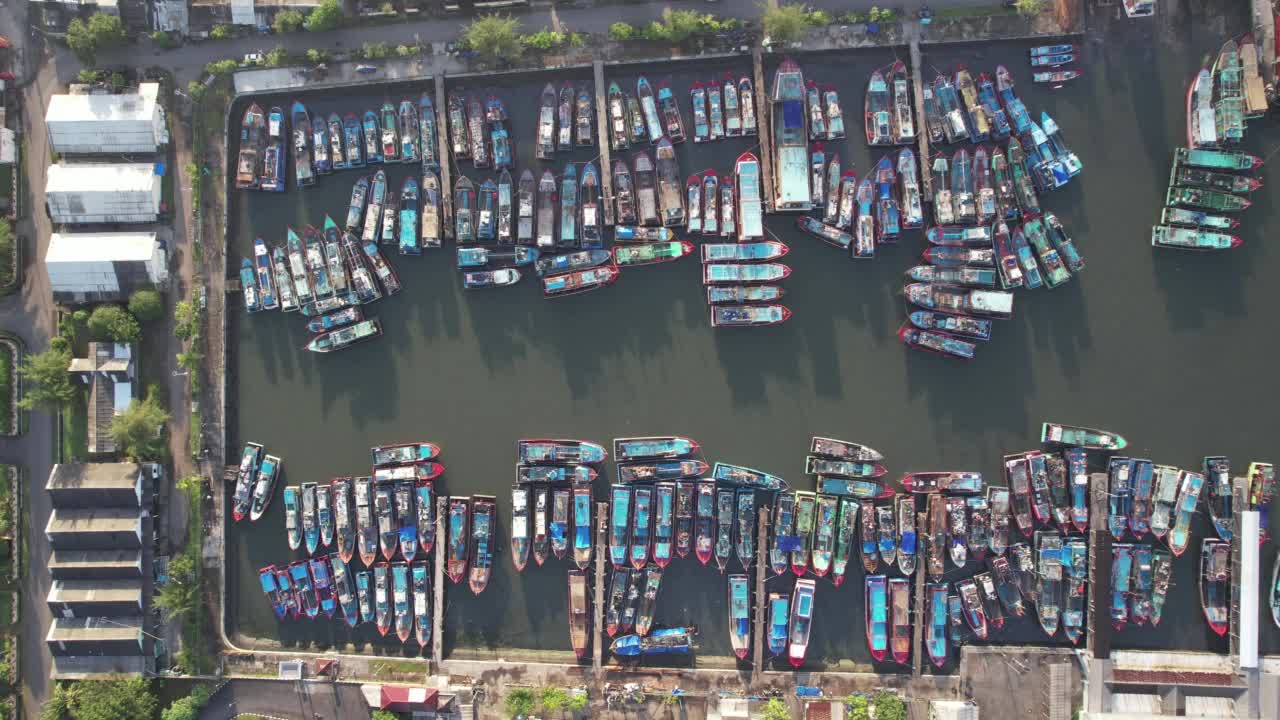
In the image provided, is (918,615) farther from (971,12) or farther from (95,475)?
(95,475)

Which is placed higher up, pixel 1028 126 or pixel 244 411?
pixel 1028 126

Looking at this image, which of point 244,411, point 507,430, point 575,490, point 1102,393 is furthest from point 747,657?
point 244,411

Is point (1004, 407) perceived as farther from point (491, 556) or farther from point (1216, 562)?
point (491, 556)

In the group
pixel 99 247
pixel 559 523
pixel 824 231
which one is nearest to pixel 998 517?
pixel 824 231

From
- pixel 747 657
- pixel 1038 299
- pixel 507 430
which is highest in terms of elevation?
pixel 1038 299

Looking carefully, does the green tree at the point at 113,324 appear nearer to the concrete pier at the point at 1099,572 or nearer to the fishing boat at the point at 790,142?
the fishing boat at the point at 790,142

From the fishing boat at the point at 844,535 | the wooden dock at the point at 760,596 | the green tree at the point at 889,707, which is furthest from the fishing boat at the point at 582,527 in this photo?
the green tree at the point at 889,707
